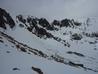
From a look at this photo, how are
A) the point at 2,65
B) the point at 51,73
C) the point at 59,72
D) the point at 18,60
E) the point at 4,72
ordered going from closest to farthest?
the point at 4,72, the point at 2,65, the point at 18,60, the point at 51,73, the point at 59,72

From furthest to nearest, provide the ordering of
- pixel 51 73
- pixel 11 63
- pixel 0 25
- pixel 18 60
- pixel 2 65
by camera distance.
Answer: pixel 0 25, pixel 51 73, pixel 18 60, pixel 11 63, pixel 2 65

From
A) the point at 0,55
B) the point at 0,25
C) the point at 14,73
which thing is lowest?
the point at 14,73

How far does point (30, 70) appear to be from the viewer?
4019cm

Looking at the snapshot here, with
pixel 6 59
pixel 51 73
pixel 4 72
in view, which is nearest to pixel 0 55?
pixel 6 59

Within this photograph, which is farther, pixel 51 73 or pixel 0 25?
pixel 0 25

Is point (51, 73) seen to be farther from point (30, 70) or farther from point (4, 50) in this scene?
point (4, 50)

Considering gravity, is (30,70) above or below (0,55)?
below

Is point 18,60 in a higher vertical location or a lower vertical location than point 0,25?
lower

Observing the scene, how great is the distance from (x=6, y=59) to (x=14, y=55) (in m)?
4.48

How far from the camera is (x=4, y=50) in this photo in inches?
1801

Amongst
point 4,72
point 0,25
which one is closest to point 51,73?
point 4,72

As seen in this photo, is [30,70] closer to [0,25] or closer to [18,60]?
[18,60]

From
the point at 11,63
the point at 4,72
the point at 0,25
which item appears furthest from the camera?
the point at 0,25

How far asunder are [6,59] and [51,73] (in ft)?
39.5
